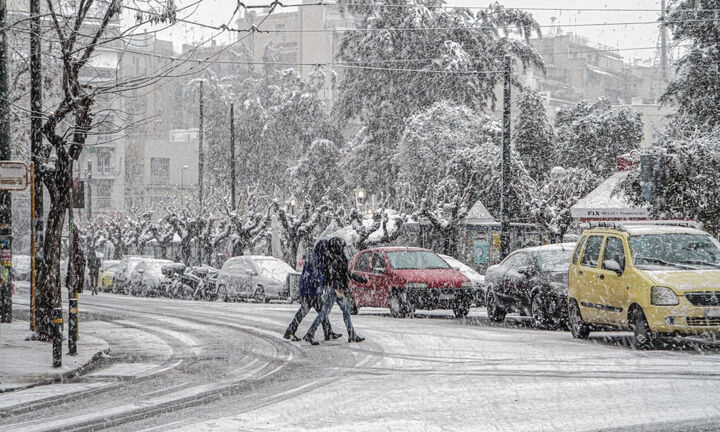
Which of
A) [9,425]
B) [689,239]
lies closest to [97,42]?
[9,425]

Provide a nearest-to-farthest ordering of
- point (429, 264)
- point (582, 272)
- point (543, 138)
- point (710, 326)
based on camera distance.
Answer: point (710, 326)
point (582, 272)
point (429, 264)
point (543, 138)

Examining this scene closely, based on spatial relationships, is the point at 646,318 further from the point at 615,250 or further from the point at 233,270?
the point at 233,270

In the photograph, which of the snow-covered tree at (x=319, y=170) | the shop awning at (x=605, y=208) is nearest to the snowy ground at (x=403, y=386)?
the shop awning at (x=605, y=208)

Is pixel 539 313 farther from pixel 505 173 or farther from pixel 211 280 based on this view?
pixel 211 280

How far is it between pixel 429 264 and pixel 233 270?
42.4ft

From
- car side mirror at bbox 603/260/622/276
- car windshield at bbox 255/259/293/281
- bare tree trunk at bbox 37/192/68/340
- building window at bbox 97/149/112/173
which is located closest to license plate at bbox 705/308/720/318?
car side mirror at bbox 603/260/622/276

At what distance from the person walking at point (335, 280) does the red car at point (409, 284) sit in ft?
20.1

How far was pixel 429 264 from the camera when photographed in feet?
73.5

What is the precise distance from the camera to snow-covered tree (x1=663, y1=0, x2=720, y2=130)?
3588cm

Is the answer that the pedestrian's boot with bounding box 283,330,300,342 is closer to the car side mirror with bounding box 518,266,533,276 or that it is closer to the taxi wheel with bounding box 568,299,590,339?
the taxi wheel with bounding box 568,299,590,339

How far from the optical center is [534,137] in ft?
177

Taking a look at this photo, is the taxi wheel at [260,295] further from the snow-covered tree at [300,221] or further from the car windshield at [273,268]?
the snow-covered tree at [300,221]

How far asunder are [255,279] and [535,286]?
15903mm

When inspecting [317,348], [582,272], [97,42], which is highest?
[97,42]
